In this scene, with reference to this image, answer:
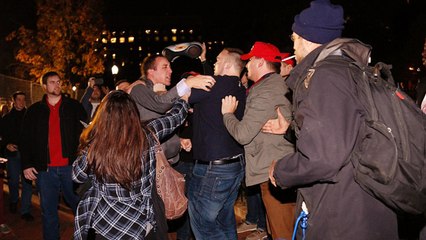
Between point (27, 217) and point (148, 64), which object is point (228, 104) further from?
point (27, 217)

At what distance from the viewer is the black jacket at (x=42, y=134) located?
6.46 metres

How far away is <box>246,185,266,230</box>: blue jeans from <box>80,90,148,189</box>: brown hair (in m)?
3.59

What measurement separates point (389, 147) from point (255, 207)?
16.1ft

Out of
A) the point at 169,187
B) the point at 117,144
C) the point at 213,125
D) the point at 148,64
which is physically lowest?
the point at 169,187

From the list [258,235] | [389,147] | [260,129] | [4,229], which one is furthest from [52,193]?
[389,147]

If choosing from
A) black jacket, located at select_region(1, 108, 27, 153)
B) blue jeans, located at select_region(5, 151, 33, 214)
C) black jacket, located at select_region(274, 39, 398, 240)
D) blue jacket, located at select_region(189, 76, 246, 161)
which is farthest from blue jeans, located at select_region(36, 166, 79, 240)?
black jacket, located at select_region(274, 39, 398, 240)

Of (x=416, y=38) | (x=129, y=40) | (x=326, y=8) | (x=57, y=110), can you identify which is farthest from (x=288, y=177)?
(x=129, y=40)

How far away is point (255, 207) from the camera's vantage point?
7.36 m

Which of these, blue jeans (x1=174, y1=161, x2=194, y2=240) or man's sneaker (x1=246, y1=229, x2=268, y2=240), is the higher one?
blue jeans (x1=174, y1=161, x2=194, y2=240)

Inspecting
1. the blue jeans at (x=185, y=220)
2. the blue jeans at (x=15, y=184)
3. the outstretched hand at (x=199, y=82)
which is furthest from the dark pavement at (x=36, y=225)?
the outstretched hand at (x=199, y=82)

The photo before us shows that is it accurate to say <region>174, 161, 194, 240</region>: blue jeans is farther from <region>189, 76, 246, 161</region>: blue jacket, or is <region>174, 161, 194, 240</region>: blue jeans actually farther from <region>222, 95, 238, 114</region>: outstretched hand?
<region>222, 95, 238, 114</region>: outstretched hand

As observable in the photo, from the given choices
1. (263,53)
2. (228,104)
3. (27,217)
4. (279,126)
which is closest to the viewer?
(279,126)

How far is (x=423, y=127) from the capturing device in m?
2.78

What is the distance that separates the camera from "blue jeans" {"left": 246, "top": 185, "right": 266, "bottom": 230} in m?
7.19
